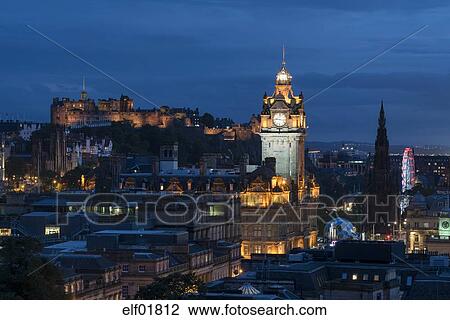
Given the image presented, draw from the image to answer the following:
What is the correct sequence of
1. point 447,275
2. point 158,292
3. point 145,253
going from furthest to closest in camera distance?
1. point 145,253
2. point 447,275
3. point 158,292

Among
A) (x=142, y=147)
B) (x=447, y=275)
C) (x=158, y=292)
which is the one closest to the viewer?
(x=158, y=292)

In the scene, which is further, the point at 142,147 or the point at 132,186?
the point at 142,147

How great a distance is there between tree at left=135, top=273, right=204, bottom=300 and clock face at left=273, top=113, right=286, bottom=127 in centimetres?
7985

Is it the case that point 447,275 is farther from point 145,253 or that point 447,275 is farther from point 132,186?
point 132,186

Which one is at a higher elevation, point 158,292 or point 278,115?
point 278,115

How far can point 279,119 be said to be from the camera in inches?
5891

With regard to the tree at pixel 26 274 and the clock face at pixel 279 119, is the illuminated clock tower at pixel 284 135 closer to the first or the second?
the clock face at pixel 279 119

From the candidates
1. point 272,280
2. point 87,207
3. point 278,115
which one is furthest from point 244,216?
point 272,280

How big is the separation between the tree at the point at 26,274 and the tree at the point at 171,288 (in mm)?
4838

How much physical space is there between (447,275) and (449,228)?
61.6 metres

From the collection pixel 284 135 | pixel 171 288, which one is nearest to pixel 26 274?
pixel 171 288

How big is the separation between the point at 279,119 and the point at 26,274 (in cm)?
9383

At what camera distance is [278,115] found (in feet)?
490

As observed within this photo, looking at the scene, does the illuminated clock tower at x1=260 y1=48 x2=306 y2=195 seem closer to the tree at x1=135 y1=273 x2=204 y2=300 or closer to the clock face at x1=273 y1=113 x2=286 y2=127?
the clock face at x1=273 y1=113 x2=286 y2=127
